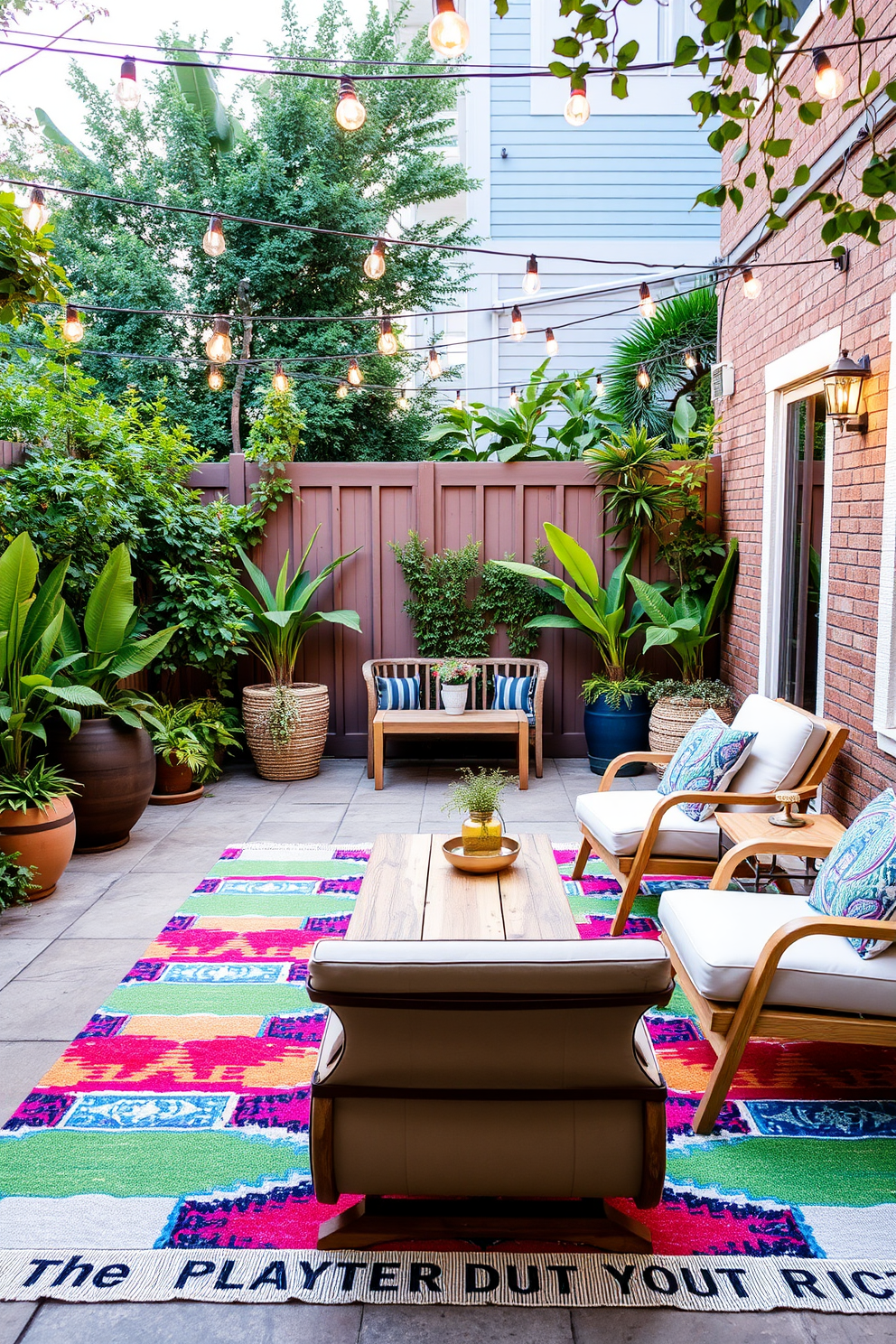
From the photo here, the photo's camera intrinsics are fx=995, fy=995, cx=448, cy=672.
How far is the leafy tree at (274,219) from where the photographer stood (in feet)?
37.7

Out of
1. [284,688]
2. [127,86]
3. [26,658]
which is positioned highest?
[127,86]

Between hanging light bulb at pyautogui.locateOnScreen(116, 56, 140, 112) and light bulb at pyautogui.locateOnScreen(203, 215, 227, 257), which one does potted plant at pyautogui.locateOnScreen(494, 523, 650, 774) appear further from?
hanging light bulb at pyautogui.locateOnScreen(116, 56, 140, 112)

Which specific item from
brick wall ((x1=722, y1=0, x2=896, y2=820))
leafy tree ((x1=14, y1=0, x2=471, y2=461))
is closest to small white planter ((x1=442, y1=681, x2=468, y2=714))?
brick wall ((x1=722, y1=0, x2=896, y2=820))

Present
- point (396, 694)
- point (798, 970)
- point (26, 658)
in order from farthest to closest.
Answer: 1. point (396, 694)
2. point (26, 658)
3. point (798, 970)

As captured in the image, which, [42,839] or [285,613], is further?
[285,613]

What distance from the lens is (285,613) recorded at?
22.0 feet

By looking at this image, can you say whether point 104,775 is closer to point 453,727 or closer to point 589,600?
point 453,727

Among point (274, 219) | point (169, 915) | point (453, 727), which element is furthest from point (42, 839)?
point (274, 219)

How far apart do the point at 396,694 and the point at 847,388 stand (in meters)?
3.67

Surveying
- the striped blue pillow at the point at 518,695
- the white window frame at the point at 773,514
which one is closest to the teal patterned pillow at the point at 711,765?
the white window frame at the point at 773,514

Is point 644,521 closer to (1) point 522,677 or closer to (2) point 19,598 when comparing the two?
(1) point 522,677

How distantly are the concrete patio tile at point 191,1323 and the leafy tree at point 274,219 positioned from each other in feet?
33.5

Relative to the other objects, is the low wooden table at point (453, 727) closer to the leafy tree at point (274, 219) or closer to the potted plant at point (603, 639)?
the potted plant at point (603, 639)

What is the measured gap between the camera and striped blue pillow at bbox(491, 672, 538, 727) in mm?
6797
